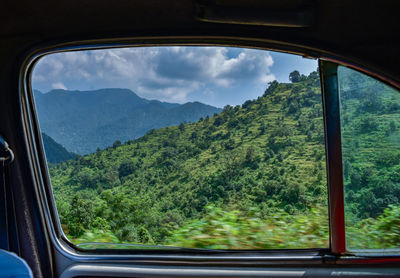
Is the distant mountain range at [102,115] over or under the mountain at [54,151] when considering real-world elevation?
over

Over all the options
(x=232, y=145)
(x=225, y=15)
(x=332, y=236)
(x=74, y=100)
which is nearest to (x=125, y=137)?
(x=74, y=100)

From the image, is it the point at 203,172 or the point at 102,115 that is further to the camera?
the point at 102,115

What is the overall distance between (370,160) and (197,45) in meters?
1.07

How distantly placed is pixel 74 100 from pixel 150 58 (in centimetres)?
60

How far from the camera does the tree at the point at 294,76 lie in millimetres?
1832

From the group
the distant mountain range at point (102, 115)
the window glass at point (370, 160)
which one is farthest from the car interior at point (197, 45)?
the distant mountain range at point (102, 115)

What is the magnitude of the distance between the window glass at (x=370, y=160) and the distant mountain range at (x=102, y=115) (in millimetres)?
730

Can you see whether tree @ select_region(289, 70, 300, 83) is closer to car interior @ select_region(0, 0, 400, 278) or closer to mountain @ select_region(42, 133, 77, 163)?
car interior @ select_region(0, 0, 400, 278)

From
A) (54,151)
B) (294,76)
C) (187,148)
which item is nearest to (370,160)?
(294,76)

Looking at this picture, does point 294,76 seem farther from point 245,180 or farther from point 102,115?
point 102,115

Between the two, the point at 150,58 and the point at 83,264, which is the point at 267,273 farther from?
the point at 150,58

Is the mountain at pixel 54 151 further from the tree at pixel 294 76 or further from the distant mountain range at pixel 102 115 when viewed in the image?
the tree at pixel 294 76

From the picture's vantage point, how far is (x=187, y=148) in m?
2.07

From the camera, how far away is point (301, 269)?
6.06 ft
